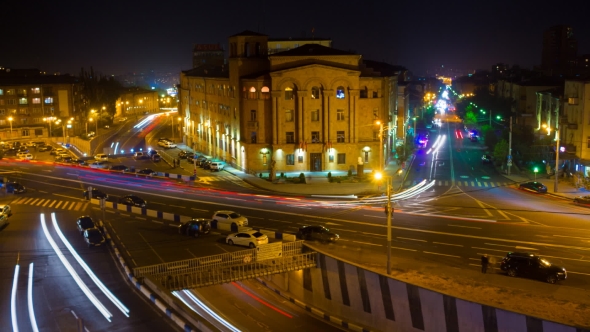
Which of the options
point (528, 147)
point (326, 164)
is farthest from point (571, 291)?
point (528, 147)

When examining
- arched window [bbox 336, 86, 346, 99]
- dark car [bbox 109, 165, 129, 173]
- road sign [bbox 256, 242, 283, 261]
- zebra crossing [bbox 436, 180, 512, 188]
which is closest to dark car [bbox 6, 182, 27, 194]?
dark car [bbox 109, 165, 129, 173]

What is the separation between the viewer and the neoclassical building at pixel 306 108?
232 ft

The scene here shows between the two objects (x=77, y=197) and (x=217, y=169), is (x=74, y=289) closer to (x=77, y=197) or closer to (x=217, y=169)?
(x=77, y=197)

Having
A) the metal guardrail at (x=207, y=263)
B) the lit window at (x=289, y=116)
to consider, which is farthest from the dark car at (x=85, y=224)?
the lit window at (x=289, y=116)

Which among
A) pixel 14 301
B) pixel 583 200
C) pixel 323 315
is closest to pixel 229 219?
pixel 323 315

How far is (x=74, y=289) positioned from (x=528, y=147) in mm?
58257

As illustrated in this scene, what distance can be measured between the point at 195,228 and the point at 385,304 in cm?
1613

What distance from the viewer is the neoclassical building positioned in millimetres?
70812

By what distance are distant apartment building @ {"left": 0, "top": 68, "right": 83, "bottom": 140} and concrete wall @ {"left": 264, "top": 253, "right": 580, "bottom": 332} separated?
3875 inches

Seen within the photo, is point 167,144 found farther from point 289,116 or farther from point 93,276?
point 93,276

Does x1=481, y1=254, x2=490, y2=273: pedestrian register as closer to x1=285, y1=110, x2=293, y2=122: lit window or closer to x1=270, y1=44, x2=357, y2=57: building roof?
x1=285, y1=110, x2=293, y2=122: lit window

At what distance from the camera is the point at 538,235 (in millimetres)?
41438

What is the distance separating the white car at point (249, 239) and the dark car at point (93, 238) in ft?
26.4

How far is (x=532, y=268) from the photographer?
32.3m
